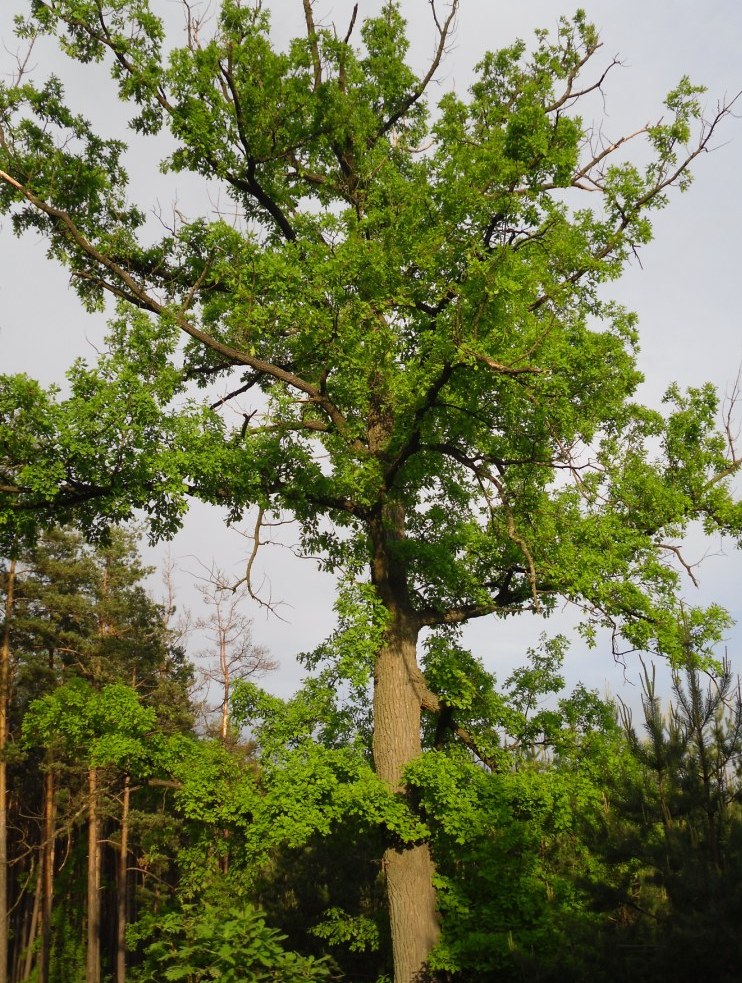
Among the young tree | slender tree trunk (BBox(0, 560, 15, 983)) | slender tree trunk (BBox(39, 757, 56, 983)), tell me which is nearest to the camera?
the young tree

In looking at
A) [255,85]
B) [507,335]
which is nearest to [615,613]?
[507,335]

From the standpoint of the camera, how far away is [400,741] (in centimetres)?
1207

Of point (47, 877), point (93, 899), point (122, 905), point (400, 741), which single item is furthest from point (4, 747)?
point (400, 741)

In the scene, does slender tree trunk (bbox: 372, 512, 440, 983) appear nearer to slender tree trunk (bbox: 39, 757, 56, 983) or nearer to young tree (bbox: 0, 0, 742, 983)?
young tree (bbox: 0, 0, 742, 983)

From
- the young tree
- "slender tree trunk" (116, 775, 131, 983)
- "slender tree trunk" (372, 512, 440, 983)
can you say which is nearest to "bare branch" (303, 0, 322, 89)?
the young tree

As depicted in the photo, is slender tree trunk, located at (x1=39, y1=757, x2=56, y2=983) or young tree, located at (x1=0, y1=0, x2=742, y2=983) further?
slender tree trunk, located at (x1=39, y1=757, x2=56, y2=983)

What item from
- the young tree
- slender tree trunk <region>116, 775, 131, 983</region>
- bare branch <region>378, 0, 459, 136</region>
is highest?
bare branch <region>378, 0, 459, 136</region>

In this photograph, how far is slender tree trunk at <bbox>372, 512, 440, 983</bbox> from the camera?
1158 cm

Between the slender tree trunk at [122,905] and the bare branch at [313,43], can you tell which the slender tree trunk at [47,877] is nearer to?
the slender tree trunk at [122,905]

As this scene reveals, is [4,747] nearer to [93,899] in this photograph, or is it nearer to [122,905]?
[93,899]

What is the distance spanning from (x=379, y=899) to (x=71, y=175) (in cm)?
1574

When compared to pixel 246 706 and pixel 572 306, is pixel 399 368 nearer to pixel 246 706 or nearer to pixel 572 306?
pixel 572 306

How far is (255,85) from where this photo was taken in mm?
12070

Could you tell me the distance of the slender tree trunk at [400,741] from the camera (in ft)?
38.0
